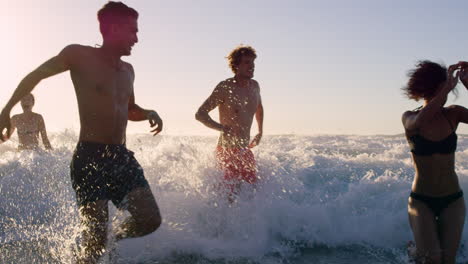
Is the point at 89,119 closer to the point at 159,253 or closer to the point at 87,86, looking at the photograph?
the point at 87,86

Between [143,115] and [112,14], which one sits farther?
[143,115]

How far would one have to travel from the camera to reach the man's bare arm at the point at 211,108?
4.67 m

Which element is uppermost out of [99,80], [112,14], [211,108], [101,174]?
[112,14]

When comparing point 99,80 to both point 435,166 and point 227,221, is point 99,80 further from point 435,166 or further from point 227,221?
point 227,221

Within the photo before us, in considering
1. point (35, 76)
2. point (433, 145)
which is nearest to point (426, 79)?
point (433, 145)

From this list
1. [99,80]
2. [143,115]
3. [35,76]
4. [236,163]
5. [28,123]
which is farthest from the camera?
[28,123]

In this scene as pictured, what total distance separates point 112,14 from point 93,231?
153cm

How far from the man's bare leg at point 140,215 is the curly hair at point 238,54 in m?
2.15

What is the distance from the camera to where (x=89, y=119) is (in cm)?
317

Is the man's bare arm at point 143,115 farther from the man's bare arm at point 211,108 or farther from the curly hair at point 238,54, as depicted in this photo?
the curly hair at point 238,54

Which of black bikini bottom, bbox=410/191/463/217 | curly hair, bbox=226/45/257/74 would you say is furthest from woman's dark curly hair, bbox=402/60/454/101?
curly hair, bbox=226/45/257/74

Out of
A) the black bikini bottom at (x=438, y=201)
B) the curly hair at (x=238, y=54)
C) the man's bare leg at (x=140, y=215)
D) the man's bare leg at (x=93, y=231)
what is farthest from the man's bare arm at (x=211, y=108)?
the black bikini bottom at (x=438, y=201)

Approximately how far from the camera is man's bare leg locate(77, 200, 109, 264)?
3.06 meters

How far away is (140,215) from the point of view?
3.20 m
